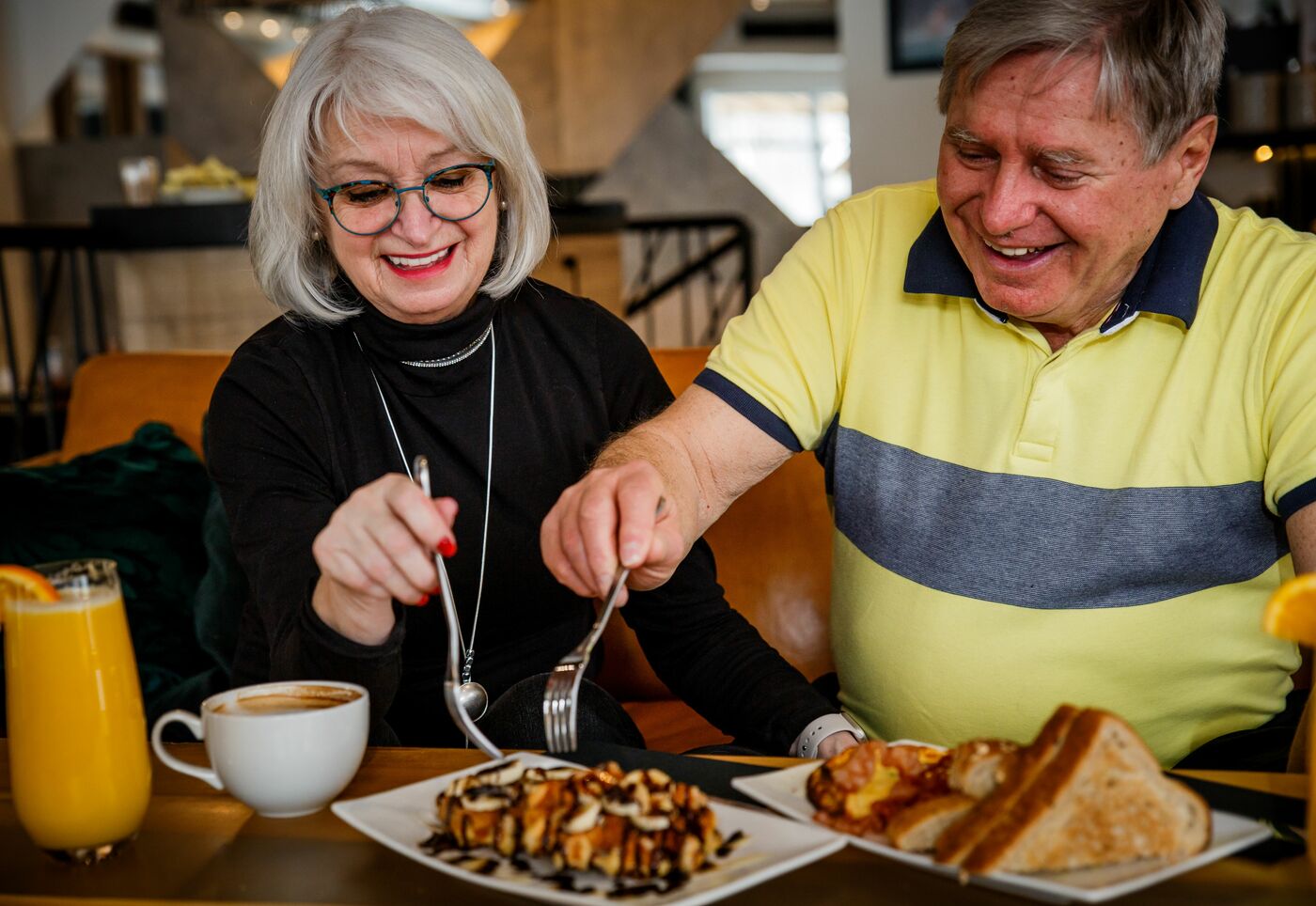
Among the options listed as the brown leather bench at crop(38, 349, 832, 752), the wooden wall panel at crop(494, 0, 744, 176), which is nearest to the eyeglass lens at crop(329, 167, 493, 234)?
the brown leather bench at crop(38, 349, 832, 752)

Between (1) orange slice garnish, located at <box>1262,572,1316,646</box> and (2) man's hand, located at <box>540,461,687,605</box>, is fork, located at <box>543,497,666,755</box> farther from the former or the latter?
(1) orange slice garnish, located at <box>1262,572,1316,646</box>

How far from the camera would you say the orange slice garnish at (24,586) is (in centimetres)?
88

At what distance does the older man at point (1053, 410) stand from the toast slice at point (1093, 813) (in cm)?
44

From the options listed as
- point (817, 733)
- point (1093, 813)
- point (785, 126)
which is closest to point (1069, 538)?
point (817, 733)

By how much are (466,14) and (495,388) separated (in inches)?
314

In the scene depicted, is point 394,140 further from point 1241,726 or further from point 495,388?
point 1241,726

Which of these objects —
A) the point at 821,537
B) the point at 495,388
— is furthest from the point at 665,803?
the point at 821,537

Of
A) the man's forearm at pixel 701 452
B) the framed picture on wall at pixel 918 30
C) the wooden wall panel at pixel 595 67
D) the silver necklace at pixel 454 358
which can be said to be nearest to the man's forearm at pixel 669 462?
the man's forearm at pixel 701 452

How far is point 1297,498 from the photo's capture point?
1.19 metres

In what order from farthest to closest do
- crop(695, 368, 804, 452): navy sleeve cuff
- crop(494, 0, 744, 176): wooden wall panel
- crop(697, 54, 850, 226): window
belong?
crop(697, 54, 850, 226): window < crop(494, 0, 744, 176): wooden wall panel < crop(695, 368, 804, 452): navy sleeve cuff

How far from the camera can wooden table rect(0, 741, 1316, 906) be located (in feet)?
2.56

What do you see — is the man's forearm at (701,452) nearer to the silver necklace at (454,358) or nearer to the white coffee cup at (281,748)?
the silver necklace at (454,358)

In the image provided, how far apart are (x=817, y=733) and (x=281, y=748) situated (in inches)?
22.5

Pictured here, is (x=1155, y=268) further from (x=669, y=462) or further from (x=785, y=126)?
(x=785, y=126)
